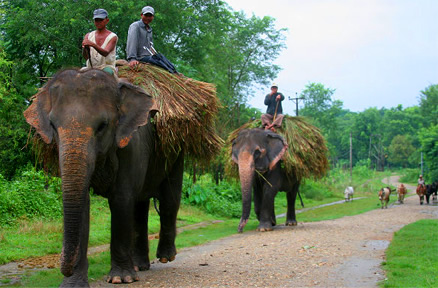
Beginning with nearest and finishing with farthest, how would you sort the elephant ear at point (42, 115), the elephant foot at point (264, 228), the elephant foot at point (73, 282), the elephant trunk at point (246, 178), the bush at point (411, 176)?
1. the elephant foot at point (73, 282)
2. the elephant ear at point (42, 115)
3. the elephant trunk at point (246, 178)
4. the elephant foot at point (264, 228)
5. the bush at point (411, 176)

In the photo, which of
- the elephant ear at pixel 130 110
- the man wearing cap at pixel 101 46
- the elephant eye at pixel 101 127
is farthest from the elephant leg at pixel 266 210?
the elephant eye at pixel 101 127

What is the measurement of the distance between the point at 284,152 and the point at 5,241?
7.88 metres

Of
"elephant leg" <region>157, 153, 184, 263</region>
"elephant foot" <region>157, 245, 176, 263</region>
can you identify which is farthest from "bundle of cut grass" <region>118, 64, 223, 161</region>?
"elephant foot" <region>157, 245, 176, 263</region>

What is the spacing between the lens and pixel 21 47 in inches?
626

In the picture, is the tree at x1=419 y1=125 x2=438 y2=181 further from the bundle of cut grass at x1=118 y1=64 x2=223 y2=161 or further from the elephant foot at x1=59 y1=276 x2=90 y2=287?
the elephant foot at x1=59 y1=276 x2=90 y2=287

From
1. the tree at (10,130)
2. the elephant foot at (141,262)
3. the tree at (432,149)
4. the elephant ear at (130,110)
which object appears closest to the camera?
the elephant ear at (130,110)

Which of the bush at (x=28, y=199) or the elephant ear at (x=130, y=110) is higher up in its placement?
the elephant ear at (x=130, y=110)

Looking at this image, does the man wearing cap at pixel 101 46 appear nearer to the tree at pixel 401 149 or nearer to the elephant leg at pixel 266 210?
the elephant leg at pixel 266 210

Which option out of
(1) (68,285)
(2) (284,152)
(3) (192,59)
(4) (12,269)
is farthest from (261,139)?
(1) (68,285)

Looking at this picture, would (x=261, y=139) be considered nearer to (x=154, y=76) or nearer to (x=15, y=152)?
(x=15, y=152)

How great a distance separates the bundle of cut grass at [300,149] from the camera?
54.0 ft

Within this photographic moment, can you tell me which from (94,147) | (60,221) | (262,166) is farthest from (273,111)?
(94,147)

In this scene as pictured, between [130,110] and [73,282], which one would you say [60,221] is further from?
[73,282]

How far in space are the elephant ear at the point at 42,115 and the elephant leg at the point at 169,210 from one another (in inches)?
118
